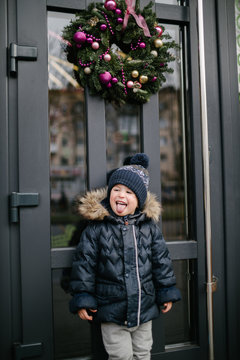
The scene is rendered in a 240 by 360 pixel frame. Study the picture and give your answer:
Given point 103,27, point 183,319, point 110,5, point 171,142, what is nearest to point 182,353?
point 183,319

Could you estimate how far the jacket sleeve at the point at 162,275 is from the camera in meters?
1.72

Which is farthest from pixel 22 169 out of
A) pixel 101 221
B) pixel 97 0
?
pixel 97 0

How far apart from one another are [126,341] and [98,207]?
73cm

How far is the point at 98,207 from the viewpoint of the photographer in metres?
1.72

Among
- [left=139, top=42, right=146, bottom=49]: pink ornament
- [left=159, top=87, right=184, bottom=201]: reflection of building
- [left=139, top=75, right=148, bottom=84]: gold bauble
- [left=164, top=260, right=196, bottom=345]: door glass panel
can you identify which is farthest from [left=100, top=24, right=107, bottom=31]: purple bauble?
[left=164, top=260, right=196, bottom=345]: door glass panel

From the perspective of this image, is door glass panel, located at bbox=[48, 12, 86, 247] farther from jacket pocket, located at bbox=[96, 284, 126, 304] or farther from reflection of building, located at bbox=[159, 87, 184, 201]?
reflection of building, located at bbox=[159, 87, 184, 201]

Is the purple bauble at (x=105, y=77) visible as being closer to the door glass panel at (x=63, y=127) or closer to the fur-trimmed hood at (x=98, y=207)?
the door glass panel at (x=63, y=127)

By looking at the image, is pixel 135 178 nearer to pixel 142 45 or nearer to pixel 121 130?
pixel 142 45

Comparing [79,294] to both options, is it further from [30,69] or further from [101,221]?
[30,69]

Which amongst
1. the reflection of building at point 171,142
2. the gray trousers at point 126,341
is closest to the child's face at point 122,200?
the reflection of building at point 171,142

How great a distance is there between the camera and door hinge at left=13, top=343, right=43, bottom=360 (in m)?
1.76

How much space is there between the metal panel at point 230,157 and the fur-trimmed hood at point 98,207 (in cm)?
56

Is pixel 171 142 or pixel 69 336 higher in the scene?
pixel 171 142

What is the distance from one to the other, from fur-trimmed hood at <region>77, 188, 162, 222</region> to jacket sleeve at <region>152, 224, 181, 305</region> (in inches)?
5.0
